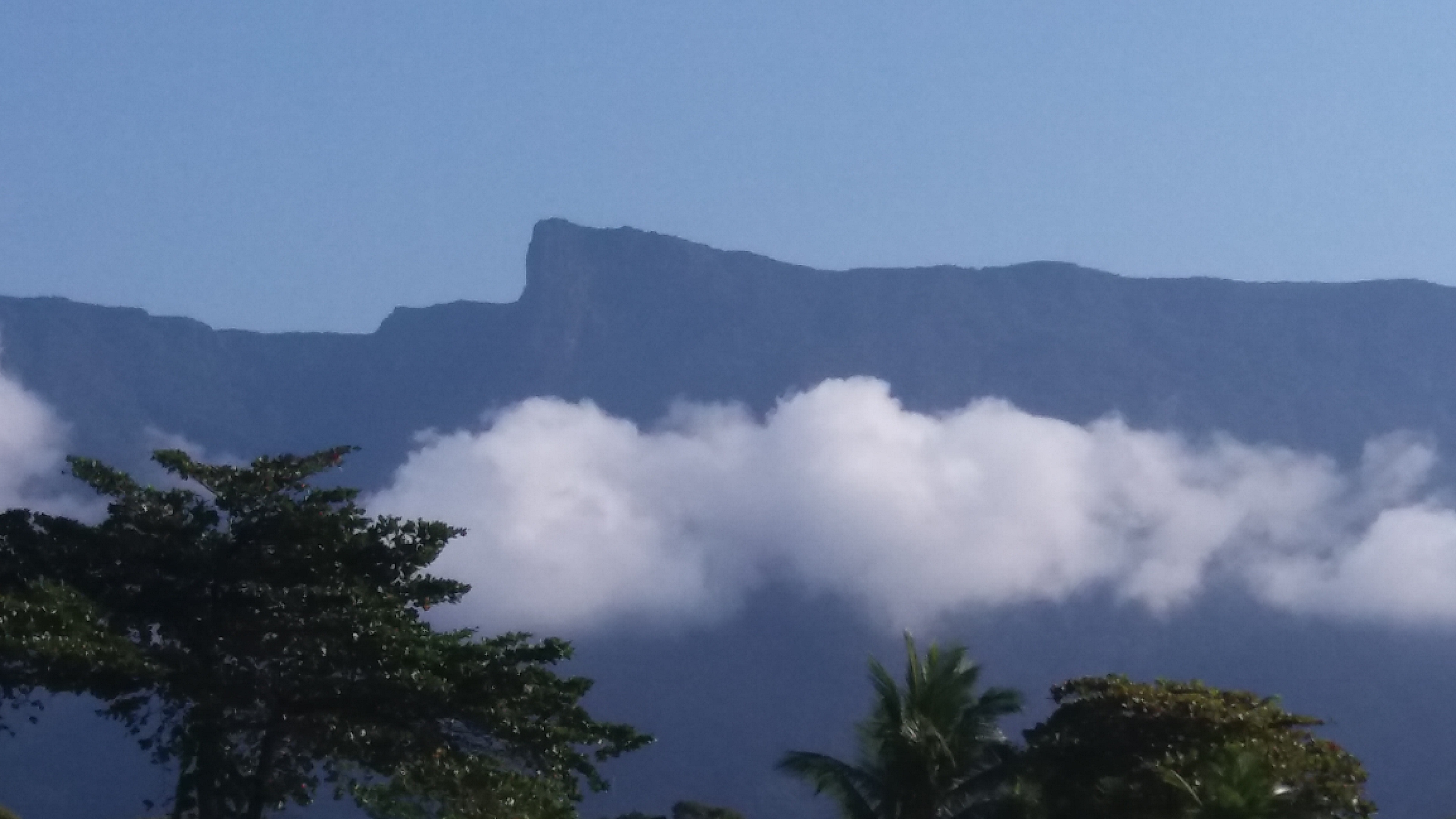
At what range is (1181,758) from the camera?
23.9 m

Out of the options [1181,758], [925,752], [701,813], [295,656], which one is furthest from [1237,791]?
[701,813]

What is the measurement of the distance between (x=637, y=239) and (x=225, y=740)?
153045mm

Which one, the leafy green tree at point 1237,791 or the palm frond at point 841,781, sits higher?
the palm frond at point 841,781

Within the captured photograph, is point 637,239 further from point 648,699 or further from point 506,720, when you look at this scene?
point 506,720

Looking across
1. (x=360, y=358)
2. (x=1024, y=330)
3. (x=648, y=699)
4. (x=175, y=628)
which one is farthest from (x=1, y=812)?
(x=360, y=358)

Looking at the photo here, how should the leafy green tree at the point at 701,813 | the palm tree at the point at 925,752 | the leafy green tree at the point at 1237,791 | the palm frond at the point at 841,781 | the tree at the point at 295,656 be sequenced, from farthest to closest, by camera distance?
the leafy green tree at the point at 701,813
the palm frond at the point at 841,781
the palm tree at the point at 925,752
the tree at the point at 295,656
the leafy green tree at the point at 1237,791

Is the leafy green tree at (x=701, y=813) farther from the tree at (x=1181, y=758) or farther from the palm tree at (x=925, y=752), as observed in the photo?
the tree at (x=1181, y=758)

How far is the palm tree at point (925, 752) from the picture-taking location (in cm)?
2925

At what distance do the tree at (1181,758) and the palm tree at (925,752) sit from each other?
204 cm

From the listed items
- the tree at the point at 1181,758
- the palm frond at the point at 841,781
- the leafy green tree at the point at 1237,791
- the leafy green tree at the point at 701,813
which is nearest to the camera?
the leafy green tree at the point at 1237,791

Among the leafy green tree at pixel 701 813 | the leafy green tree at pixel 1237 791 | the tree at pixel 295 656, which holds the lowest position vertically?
Result: the leafy green tree at pixel 1237 791

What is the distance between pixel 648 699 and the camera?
130 m

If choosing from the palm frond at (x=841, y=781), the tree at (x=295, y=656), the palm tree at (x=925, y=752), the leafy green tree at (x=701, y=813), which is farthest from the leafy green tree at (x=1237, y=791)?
the leafy green tree at (x=701, y=813)

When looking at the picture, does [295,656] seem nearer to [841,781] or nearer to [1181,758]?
[841,781]
